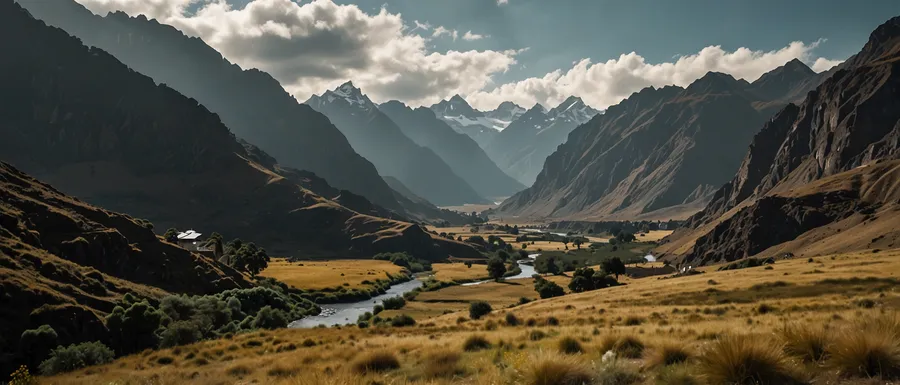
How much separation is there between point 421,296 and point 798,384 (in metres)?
120

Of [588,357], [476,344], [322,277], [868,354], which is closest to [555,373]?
[588,357]

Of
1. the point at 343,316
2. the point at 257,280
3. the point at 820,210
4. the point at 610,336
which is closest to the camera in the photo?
the point at 610,336

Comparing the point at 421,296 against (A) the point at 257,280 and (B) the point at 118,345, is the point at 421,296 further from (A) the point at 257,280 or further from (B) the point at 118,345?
(B) the point at 118,345

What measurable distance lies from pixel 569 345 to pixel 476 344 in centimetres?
474

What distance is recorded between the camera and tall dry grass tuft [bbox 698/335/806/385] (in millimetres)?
9594

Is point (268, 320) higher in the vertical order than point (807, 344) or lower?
lower

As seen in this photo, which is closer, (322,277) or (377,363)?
(377,363)

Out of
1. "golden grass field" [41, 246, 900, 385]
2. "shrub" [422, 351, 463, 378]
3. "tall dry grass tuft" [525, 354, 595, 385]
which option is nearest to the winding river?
"golden grass field" [41, 246, 900, 385]

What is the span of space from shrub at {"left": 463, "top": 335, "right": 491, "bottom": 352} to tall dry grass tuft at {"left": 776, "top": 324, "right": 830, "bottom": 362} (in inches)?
418

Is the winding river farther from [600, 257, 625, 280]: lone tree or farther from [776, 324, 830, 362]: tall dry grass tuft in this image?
[776, 324, 830, 362]: tall dry grass tuft

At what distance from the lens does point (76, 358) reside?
1655 inches

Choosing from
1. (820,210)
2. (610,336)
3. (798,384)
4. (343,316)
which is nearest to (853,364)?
(798,384)

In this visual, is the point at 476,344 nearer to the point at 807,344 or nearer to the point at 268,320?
the point at 807,344

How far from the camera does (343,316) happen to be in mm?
102500
